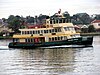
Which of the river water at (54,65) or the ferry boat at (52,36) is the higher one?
the ferry boat at (52,36)

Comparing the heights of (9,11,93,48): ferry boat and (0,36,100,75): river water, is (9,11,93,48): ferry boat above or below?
above

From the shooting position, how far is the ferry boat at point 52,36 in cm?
6681

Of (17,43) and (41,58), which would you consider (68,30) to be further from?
(41,58)

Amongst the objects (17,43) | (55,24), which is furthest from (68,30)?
(17,43)

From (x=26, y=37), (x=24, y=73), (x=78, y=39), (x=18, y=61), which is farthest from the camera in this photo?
(x=26, y=37)

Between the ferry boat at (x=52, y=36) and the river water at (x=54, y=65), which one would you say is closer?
the river water at (x=54, y=65)

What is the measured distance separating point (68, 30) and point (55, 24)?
236 centimetres

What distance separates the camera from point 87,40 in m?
66.6

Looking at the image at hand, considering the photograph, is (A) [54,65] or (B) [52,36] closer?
(A) [54,65]

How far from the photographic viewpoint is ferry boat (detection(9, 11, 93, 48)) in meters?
66.8

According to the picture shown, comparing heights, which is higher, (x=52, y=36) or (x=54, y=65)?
(x=52, y=36)

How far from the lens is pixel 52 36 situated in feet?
227

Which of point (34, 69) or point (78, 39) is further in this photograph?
point (78, 39)

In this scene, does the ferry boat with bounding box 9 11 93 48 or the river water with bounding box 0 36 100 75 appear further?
the ferry boat with bounding box 9 11 93 48
